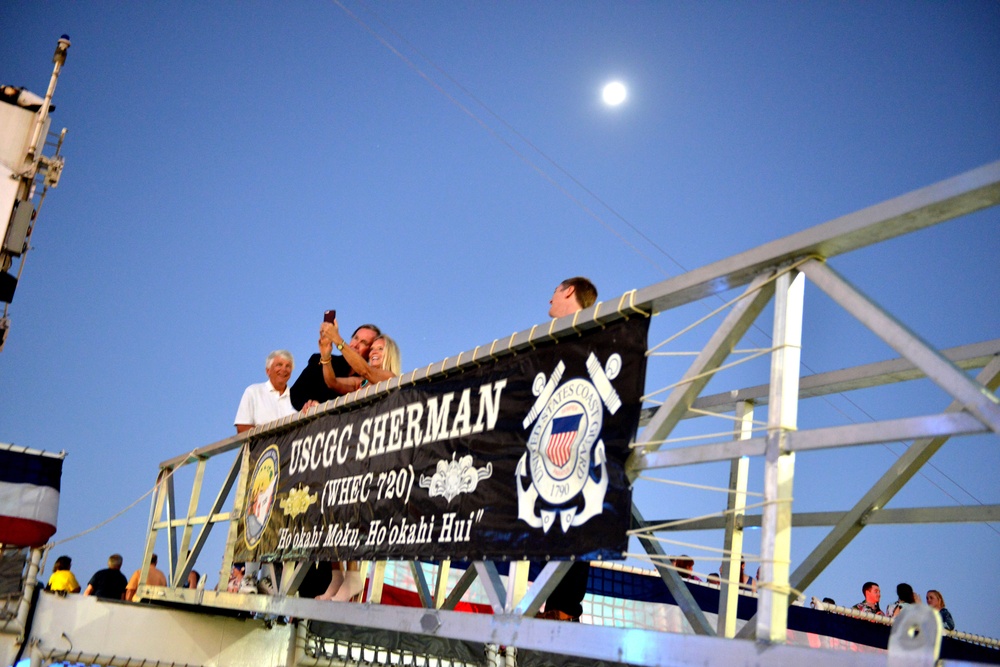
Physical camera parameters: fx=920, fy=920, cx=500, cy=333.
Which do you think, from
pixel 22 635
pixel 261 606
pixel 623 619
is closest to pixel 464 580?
pixel 261 606

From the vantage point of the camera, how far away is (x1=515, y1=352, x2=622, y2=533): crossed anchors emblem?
3549 millimetres

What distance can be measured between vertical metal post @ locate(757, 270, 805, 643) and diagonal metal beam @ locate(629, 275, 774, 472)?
0.35 feet

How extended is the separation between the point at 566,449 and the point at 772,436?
934 mm

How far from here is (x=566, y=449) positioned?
12.2 ft

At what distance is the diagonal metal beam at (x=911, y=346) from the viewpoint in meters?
2.55

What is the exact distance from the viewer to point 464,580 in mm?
5074

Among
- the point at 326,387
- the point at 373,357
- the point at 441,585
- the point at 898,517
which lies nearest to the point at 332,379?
the point at 326,387

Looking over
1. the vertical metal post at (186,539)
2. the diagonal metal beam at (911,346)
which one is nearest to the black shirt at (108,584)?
the vertical metal post at (186,539)

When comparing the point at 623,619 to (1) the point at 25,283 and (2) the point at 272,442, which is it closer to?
(2) the point at 272,442

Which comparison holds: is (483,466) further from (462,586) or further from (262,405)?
(262,405)

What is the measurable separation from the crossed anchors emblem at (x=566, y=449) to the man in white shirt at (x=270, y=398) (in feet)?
12.2

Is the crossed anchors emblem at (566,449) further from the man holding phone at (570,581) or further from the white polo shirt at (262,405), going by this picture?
the white polo shirt at (262,405)

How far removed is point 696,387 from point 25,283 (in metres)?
54.7

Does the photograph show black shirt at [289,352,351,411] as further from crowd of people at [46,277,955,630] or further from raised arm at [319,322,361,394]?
raised arm at [319,322,361,394]
